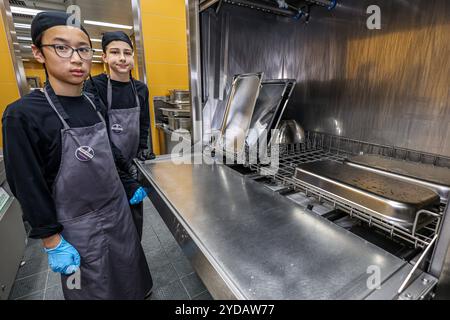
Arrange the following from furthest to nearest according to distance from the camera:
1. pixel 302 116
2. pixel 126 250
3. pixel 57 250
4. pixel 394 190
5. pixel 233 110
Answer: pixel 302 116, pixel 233 110, pixel 126 250, pixel 57 250, pixel 394 190

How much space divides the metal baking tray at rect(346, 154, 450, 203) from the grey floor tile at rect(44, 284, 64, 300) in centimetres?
163

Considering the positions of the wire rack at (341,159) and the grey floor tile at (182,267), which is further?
the grey floor tile at (182,267)

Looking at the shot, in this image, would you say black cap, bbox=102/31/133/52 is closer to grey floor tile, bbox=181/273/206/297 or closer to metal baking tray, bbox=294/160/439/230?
metal baking tray, bbox=294/160/439/230

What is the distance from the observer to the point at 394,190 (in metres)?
0.64

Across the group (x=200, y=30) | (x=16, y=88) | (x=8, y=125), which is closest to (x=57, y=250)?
(x=8, y=125)

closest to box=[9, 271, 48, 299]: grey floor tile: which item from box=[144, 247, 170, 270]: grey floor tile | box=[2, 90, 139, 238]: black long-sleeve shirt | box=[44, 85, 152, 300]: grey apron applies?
box=[144, 247, 170, 270]: grey floor tile

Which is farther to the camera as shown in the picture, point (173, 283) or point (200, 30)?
point (173, 283)

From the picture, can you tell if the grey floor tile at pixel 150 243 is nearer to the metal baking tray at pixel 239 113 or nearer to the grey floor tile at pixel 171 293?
the grey floor tile at pixel 171 293

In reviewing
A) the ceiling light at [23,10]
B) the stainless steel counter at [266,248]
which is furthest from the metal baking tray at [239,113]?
the ceiling light at [23,10]

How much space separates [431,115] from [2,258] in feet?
6.93

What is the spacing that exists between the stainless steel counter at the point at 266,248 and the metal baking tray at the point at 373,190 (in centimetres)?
9

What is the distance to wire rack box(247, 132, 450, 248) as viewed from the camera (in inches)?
20.6

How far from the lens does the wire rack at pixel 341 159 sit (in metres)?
0.52

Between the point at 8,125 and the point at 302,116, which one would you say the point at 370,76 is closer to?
the point at 302,116
